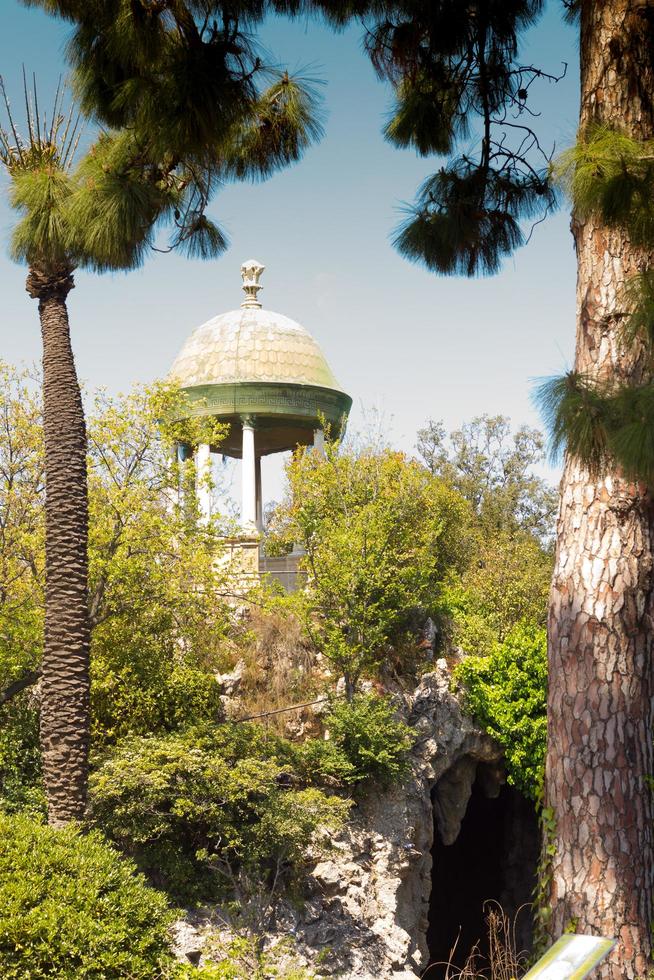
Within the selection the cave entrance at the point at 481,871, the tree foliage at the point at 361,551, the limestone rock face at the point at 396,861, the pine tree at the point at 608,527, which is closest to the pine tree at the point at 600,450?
the pine tree at the point at 608,527

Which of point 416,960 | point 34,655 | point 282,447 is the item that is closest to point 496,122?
point 34,655

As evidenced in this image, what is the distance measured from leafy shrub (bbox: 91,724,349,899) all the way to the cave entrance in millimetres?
9560

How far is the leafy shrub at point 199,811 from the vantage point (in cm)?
1278

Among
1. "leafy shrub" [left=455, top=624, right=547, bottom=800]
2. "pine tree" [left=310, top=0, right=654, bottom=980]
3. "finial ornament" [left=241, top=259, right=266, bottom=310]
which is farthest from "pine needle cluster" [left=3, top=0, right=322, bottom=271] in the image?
"finial ornament" [left=241, top=259, right=266, bottom=310]

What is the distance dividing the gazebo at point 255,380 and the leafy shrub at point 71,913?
487 inches

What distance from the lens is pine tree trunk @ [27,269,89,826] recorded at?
10.8 m

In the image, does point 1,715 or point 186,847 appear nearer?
point 186,847

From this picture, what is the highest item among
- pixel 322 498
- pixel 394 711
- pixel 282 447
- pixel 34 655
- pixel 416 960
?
pixel 282 447

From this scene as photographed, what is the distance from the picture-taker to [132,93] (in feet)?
26.0

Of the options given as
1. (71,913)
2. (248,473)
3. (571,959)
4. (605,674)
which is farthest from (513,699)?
(571,959)

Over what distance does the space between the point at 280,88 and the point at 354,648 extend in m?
10.1

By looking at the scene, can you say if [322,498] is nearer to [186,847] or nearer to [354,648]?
[354,648]

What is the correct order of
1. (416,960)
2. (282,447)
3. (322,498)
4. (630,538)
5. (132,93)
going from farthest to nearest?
(282,447) < (322,498) < (416,960) < (132,93) < (630,538)

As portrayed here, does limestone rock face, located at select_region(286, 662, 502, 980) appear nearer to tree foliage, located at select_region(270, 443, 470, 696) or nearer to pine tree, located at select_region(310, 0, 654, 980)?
tree foliage, located at select_region(270, 443, 470, 696)
